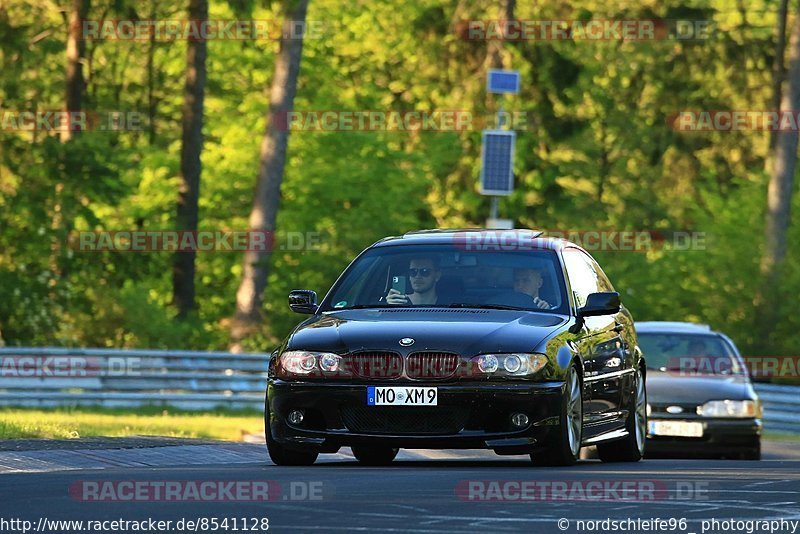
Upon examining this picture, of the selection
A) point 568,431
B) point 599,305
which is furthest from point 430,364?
point 599,305

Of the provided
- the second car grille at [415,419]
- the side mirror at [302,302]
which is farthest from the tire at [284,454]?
the side mirror at [302,302]

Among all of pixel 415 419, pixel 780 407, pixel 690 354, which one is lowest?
pixel 780 407

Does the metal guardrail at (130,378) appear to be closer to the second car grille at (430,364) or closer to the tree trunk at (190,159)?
the tree trunk at (190,159)

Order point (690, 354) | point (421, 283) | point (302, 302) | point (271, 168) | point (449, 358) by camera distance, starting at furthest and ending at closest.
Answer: point (271, 168) → point (690, 354) → point (302, 302) → point (421, 283) → point (449, 358)

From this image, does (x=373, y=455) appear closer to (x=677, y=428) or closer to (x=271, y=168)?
(x=677, y=428)

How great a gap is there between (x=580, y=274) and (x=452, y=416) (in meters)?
2.74

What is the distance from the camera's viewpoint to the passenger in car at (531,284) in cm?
1495

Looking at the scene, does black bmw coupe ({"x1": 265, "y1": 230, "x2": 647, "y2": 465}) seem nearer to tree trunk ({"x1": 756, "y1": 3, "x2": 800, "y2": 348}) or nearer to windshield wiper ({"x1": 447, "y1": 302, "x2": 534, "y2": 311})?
windshield wiper ({"x1": 447, "y1": 302, "x2": 534, "y2": 311})

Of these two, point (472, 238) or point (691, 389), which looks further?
point (691, 389)

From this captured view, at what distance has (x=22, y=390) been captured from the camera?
31.8 meters

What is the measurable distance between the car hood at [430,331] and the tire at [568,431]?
0.43 m

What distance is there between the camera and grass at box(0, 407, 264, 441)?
1892 cm

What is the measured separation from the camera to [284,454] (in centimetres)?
1445

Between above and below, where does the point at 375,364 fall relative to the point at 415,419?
above
